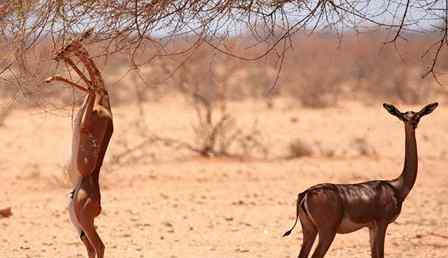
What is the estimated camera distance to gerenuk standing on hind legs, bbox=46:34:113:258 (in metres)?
8.06

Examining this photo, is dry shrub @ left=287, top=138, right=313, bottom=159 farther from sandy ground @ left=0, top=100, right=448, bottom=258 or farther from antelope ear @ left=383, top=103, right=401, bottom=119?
antelope ear @ left=383, top=103, right=401, bottom=119

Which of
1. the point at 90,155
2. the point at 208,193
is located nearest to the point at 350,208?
the point at 90,155

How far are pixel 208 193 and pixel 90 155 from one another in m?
6.77

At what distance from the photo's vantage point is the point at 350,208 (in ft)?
27.4

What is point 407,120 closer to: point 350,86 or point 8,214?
point 8,214

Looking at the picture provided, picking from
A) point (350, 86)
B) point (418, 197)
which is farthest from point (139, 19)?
point (350, 86)

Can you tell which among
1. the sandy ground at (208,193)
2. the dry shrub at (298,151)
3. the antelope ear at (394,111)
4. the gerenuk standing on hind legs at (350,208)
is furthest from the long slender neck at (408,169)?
the dry shrub at (298,151)

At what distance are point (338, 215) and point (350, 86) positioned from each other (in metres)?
35.6

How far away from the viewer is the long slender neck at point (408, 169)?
29.0 ft

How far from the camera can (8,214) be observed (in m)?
12.5

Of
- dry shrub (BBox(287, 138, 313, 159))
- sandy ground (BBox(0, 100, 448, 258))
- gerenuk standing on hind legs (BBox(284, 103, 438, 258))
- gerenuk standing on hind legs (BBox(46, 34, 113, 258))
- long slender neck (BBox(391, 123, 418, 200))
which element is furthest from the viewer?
dry shrub (BBox(287, 138, 313, 159))

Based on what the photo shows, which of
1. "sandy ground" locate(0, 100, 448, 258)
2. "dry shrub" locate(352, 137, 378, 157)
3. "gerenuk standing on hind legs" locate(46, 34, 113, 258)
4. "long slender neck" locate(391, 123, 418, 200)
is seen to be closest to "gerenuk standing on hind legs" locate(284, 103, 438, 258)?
"long slender neck" locate(391, 123, 418, 200)

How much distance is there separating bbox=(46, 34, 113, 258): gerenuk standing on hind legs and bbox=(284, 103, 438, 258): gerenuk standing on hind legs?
1.63m

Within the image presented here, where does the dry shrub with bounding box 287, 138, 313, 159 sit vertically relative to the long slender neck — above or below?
below
